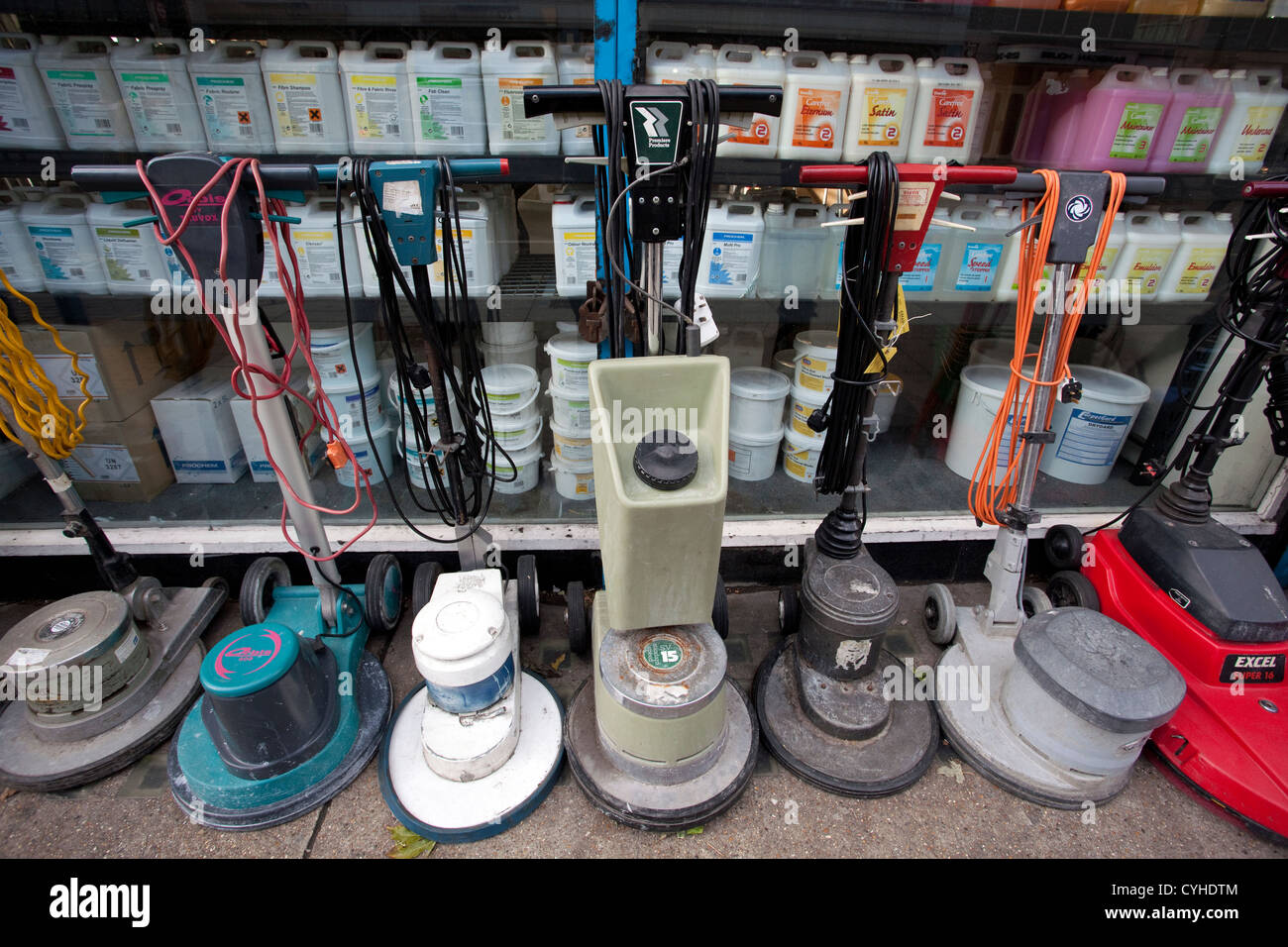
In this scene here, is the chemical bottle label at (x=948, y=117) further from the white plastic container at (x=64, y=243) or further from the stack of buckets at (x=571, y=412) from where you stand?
the white plastic container at (x=64, y=243)

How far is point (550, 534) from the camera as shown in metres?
2.49

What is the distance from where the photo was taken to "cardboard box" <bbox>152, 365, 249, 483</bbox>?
8.41 ft

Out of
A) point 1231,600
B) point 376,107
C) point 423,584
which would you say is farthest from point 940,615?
point 376,107

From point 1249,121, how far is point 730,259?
72.4 inches

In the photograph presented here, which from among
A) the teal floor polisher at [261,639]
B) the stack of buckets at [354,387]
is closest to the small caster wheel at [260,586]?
the teal floor polisher at [261,639]

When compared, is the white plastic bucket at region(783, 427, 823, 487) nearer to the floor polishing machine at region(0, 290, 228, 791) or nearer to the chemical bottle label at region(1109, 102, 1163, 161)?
the chemical bottle label at region(1109, 102, 1163, 161)

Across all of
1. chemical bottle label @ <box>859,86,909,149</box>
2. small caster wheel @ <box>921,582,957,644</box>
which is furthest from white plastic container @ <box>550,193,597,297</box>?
small caster wheel @ <box>921,582,957,644</box>

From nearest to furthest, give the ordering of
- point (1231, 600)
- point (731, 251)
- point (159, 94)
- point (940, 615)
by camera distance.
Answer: point (1231, 600), point (159, 94), point (731, 251), point (940, 615)

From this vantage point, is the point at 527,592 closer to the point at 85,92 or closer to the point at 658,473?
the point at 658,473

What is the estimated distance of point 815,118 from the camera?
2080mm

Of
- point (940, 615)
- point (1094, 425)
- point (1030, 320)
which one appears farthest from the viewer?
point (1094, 425)

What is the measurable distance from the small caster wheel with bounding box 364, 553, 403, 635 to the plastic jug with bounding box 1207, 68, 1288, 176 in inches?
128

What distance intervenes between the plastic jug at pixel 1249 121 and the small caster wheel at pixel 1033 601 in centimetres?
160

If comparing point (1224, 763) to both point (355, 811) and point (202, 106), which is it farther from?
point (202, 106)
